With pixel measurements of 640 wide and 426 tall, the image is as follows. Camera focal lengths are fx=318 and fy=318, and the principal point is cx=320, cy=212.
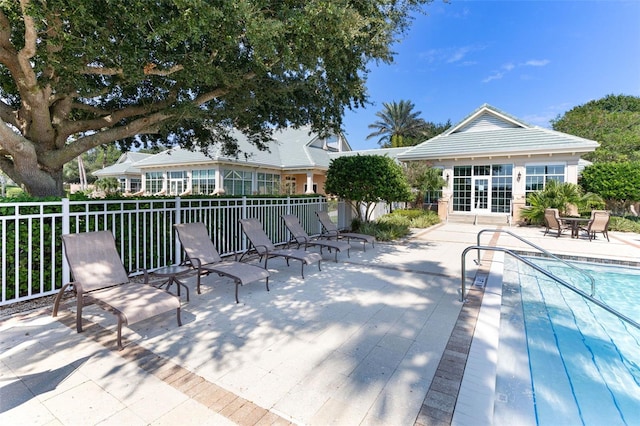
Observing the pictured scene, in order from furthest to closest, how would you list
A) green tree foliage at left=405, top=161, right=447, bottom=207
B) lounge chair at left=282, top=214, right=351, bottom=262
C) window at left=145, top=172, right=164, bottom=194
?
window at left=145, top=172, right=164, bottom=194 → green tree foliage at left=405, top=161, right=447, bottom=207 → lounge chair at left=282, top=214, right=351, bottom=262

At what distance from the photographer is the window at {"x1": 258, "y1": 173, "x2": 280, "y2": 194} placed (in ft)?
84.7

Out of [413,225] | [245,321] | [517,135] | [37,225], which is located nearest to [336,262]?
[245,321]

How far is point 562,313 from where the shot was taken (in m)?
5.62

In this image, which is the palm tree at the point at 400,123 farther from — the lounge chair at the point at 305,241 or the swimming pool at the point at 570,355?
the swimming pool at the point at 570,355

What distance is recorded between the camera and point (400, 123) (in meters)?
41.4

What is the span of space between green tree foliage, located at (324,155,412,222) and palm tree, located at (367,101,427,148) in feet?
96.5

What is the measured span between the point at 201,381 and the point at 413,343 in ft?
7.90

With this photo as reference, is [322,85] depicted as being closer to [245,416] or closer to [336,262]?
[336,262]

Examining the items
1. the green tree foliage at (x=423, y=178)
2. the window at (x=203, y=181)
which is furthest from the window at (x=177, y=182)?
the green tree foliage at (x=423, y=178)

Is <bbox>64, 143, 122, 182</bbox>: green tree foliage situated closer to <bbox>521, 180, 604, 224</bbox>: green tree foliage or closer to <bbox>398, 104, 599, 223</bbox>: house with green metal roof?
<bbox>398, 104, 599, 223</bbox>: house with green metal roof

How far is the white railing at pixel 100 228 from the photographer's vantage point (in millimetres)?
4820

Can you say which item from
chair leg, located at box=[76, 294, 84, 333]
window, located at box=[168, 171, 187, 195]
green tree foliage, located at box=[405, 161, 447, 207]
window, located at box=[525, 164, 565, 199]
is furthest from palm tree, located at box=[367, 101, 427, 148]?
chair leg, located at box=[76, 294, 84, 333]

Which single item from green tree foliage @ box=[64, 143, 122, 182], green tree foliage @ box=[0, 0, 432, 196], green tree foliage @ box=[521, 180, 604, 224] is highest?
green tree foliage @ box=[64, 143, 122, 182]

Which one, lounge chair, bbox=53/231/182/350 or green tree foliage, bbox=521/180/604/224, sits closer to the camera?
lounge chair, bbox=53/231/182/350
